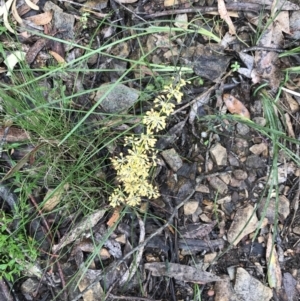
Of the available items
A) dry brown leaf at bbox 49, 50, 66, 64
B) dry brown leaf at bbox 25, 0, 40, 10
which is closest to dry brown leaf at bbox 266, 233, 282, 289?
dry brown leaf at bbox 49, 50, 66, 64

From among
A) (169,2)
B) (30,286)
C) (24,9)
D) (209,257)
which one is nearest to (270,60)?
(169,2)

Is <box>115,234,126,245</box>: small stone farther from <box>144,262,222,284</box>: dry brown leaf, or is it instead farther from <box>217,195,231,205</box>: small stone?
<box>217,195,231,205</box>: small stone

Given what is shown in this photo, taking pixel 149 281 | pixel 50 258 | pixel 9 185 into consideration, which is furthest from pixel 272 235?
pixel 9 185

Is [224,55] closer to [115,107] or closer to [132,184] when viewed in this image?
[115,107]

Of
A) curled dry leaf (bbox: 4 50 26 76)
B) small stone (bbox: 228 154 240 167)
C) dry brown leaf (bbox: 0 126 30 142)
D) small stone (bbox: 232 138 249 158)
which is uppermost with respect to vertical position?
curled dry leaf (bbox: 4 50 26 76)

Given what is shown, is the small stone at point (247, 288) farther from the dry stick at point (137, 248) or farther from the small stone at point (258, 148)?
the small stone at point (258, 148)

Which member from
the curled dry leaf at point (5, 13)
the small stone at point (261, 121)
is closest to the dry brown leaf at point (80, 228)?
the small stone at point (261, 121)

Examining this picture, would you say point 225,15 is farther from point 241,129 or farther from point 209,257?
point 209,257
